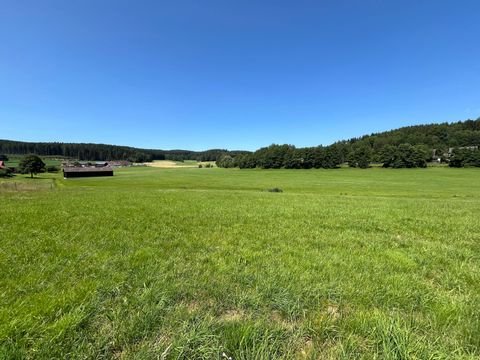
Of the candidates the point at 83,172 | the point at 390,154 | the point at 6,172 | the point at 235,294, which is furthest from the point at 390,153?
the point at 6,172

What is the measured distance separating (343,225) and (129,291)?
673 centimetres

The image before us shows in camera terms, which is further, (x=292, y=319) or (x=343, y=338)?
(x=292, y=319)

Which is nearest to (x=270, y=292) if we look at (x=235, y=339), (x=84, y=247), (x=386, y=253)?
(x=235, y=339)

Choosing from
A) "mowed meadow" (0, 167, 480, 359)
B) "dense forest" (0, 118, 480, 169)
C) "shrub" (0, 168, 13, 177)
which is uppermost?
"dense forest" (0, 118, 480, 169)

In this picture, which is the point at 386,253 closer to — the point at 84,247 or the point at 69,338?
the point at 69,338

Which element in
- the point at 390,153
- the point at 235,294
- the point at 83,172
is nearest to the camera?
the point at 235,294

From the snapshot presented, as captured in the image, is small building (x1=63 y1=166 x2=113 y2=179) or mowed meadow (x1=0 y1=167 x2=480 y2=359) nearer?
mowed meadow (x1=0 y1=167 x2=480 y2=359)

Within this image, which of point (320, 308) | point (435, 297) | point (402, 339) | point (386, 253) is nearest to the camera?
point (402, 339)

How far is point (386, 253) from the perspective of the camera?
5.76 m

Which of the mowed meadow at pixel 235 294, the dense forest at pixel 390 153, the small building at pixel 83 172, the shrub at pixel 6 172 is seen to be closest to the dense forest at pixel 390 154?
the dense forest at pixel 390 153

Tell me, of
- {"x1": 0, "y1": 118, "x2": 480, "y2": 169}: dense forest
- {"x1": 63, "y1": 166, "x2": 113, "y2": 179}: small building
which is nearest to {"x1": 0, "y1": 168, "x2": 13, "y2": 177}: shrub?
{"x1": 63, "y1": 166, "x2": 113, "y2": 179}: small building

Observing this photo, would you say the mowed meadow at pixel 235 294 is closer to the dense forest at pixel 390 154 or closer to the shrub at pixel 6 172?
the dense forest at pixel 390 154

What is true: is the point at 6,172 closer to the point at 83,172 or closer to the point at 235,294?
the point at 83,172

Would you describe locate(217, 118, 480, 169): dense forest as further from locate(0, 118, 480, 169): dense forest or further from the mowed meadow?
the mowed meadow
